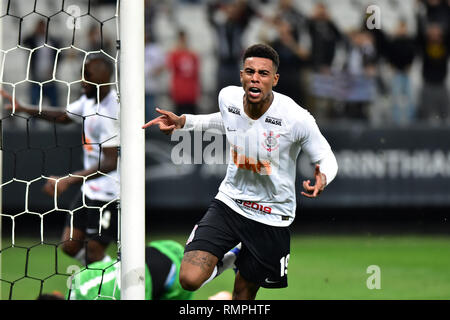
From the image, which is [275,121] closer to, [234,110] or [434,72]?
[234,110]

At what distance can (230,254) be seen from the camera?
5.37 m

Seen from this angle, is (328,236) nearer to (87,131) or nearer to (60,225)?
(60,225)

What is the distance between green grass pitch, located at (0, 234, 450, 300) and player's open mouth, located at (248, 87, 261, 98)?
2488mm

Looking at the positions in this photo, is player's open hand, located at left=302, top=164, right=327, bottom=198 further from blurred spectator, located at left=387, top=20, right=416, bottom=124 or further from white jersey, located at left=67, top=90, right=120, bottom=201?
blurred spectator, located at left=387, top=20, right=416, bottom=124

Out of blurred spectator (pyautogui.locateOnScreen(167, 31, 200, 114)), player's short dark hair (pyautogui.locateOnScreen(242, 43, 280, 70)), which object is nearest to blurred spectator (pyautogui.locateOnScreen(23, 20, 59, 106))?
blurred spectator (pyautogui.locateOnScreen(167, 31, 200, 114))

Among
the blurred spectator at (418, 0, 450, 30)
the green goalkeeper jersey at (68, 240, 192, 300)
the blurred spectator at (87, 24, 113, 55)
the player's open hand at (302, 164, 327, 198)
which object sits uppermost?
the blurred spectator at (418, 0, 450, 30)

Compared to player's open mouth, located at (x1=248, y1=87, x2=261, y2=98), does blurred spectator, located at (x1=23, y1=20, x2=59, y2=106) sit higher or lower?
higher

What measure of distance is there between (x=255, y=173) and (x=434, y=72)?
649cm

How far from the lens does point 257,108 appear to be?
5.00 metres

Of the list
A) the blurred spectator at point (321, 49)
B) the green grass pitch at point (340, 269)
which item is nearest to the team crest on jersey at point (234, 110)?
the green grass pitch at point (340, 269)

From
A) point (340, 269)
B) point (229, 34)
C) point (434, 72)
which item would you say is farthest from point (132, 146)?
point (434, 72)

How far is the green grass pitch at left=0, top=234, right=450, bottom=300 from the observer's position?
7.19m
